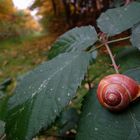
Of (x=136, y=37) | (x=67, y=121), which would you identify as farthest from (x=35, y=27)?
(x=136, y=37)

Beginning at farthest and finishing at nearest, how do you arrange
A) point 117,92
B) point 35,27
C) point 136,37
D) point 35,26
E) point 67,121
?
point 35,26 < point 35,27 < point 67,121 < point 136,37 < point 117,92

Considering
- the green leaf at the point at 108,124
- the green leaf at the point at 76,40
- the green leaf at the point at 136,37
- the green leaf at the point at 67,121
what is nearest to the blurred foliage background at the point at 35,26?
the green leaf at the point at 67,121

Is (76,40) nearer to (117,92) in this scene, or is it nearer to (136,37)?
(136,37)

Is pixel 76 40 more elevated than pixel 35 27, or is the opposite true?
pixel 35 27

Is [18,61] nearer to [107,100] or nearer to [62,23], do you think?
[62,23]

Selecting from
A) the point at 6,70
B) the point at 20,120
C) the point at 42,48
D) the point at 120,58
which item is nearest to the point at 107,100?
the point at 20,120

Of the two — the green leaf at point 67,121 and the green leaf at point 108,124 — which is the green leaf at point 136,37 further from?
the green leaf at point 67,121
